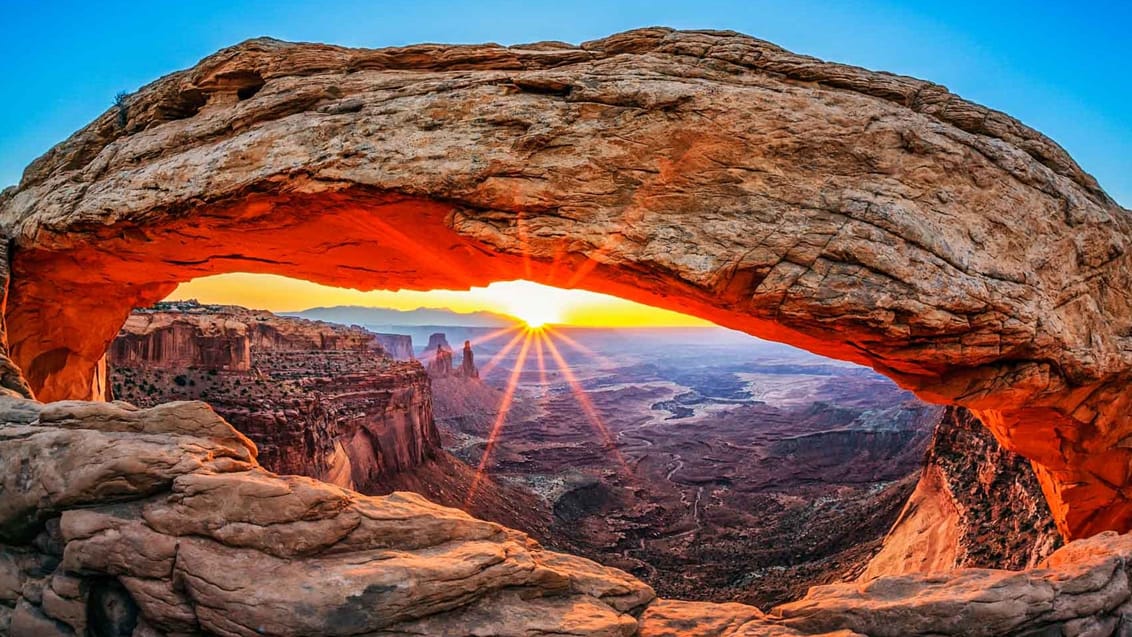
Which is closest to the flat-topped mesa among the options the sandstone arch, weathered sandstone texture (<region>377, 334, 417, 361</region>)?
the sandstone arch

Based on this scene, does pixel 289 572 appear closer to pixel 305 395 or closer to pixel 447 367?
pixel 305 395

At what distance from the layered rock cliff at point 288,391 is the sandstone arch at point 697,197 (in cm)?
1578

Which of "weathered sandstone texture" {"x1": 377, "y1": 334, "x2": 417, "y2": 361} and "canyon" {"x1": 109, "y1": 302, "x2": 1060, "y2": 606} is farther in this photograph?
"weathered sandstone texture" {"x1": 377, "y1": 334, "x2": 417, "y2": 361}

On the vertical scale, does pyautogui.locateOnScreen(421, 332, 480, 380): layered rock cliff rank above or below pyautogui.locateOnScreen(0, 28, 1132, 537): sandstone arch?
below

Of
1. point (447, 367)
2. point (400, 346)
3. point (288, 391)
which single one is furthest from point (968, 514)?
point (400, 346)

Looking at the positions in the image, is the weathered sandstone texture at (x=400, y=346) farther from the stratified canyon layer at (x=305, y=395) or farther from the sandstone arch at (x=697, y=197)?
the sandstone arch at (x=697, y=197)

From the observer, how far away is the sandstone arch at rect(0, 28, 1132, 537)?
7.50 metres

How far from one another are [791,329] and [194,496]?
769 cm

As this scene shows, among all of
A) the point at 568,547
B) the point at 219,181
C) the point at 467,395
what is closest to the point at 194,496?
the point at 219,181

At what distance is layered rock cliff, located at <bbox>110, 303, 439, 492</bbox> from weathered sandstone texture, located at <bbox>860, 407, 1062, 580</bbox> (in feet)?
74.3

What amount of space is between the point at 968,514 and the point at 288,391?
26599mm

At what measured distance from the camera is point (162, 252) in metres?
10.7

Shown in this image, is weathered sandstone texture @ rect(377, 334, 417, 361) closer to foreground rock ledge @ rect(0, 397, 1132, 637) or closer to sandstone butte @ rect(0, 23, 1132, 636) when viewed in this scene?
sandstone butte @ rect(0, 23, 1132, 636)

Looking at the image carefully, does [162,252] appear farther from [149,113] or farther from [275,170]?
[275,170]
